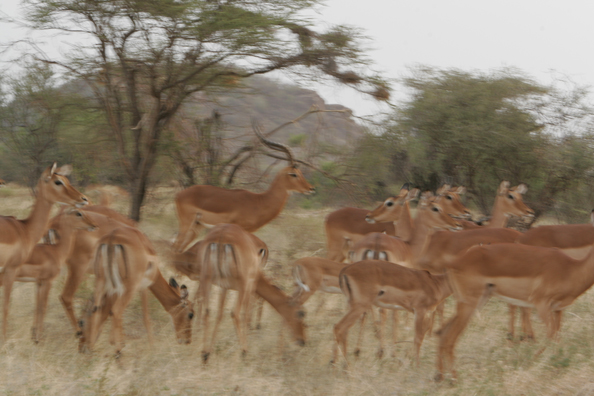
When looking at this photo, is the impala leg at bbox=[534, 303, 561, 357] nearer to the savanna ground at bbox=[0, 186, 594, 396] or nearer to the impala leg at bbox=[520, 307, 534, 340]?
the savanna ground at bbox=[0, 186, 594, 396]

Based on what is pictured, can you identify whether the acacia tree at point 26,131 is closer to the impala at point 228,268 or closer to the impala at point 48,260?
the impala at point 48,260

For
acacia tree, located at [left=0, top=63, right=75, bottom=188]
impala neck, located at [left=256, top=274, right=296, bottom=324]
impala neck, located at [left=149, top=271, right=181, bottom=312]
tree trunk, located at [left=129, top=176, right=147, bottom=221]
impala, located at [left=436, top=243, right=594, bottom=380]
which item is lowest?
acacia tree, located at [left=0, top=63, right=75, bottom=188]

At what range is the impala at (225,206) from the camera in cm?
691

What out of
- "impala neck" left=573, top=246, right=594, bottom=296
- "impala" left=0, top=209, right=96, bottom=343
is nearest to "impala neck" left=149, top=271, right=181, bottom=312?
"impala" left=0, top=209, right=96, bottom=343

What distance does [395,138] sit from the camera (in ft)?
32.2

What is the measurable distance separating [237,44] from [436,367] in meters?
4.71

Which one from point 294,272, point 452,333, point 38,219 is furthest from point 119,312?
point 452,333

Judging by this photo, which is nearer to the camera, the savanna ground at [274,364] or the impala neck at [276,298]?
the savanna ground at [274,364]

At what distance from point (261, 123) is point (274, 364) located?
5.41 metres

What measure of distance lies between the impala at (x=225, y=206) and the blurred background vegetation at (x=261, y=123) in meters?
1.08

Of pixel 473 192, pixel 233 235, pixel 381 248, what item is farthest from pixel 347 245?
pixel 473 192

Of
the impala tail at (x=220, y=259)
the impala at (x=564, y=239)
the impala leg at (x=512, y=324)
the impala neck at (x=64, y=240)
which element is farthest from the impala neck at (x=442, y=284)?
the impala neck at (x=64, y=240)

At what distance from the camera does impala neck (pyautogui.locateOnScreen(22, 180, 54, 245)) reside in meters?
4.72

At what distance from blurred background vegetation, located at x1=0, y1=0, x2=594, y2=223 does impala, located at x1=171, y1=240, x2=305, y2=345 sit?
2818 millimetres
